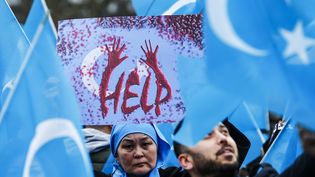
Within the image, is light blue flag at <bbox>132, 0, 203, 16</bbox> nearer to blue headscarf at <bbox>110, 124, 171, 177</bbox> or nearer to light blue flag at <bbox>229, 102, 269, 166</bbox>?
light blue flag at <bbox>229, 102, 269, 166</bbox>

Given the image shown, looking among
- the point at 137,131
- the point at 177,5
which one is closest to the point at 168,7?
the point at 177,5

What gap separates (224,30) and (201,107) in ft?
1.00

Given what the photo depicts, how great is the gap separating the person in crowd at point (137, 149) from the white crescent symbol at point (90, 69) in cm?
51

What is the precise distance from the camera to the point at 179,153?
193 inches

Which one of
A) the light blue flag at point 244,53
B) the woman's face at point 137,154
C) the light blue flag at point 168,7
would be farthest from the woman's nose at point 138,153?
the light blue flag at point 244,53

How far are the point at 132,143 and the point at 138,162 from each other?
0.42ft

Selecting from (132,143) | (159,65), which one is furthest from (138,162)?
(159,65)

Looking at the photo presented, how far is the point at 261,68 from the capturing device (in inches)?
153

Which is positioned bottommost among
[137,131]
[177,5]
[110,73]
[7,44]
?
[137,131]

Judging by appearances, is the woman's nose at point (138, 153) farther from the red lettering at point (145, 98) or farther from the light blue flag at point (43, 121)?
the light blue flag at point (43, 121)

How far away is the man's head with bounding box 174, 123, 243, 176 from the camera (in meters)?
4.57

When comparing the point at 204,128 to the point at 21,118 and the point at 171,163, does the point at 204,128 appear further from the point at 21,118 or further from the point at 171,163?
the point at 171,163

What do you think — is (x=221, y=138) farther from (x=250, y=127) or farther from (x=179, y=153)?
(x=250, y=127)

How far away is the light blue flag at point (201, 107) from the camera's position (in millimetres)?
3941
